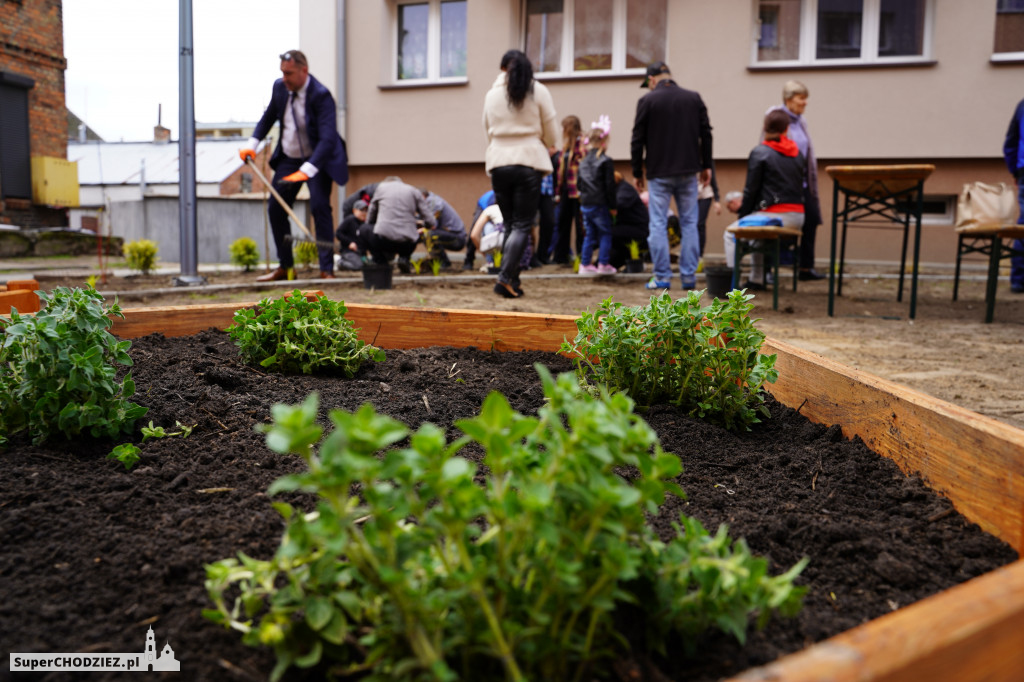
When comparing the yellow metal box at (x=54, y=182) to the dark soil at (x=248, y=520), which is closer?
the dark soil at (x=248, y=520)

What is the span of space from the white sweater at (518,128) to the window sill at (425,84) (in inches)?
269

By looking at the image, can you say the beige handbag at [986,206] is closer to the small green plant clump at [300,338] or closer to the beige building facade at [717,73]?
the beige building facade at [717,73]

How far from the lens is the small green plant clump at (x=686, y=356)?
2.09 metres

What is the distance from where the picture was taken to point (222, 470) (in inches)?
70.4

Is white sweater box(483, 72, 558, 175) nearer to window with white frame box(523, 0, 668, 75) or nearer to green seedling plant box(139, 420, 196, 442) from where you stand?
green seedling plant box(139, 420, 196, 442)

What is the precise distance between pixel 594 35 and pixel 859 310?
7.65m

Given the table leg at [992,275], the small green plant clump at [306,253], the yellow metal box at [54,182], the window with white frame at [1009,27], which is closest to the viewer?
the table leg at [992,275]

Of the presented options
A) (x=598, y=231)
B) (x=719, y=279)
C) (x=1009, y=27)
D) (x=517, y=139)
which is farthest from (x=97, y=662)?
(x=1009, y=27)

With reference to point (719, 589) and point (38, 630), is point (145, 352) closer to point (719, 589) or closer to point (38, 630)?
point (38, 630)

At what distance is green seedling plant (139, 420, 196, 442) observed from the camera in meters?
1.93

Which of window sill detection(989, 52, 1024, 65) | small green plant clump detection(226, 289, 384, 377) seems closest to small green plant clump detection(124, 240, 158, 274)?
small green plant clump detection(226, 289, 384, 377)

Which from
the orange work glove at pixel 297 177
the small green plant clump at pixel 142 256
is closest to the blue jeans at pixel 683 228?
the orange work glove at pixel 297 177

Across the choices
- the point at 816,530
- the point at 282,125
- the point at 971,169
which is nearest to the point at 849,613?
the point at 816,530

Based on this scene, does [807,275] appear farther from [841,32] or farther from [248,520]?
[248,520]
